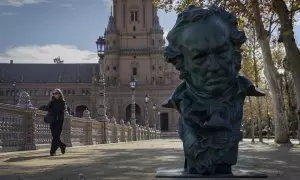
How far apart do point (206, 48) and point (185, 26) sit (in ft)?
1.48

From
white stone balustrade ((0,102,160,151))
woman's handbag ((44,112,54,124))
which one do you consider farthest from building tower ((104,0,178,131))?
woman's handbag ((44,112,54,124))

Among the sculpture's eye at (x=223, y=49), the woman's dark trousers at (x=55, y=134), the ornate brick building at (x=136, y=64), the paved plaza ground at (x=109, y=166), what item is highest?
the ornate brick building at (x=136, y=64)

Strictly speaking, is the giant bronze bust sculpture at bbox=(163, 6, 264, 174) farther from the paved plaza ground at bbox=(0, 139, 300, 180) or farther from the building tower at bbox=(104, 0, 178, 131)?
the building tower at bbox=(104, 0, 178, 131)

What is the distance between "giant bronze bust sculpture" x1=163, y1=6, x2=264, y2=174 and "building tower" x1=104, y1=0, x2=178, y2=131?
4480 inches

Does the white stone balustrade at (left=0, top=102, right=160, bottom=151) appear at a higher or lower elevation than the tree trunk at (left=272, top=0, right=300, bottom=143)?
lower

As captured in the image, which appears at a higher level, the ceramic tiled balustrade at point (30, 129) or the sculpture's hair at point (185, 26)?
the sculpture's hair at point (185, 26)

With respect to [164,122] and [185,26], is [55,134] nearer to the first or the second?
[185,26]

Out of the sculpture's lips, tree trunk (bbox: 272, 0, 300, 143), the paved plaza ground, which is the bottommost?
the paved plaza ground

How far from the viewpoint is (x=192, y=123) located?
220 inches

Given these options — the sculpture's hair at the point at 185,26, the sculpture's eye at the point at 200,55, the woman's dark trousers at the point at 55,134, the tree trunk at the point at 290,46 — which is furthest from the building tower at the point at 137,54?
the sculpture's eye at the point at 200,55

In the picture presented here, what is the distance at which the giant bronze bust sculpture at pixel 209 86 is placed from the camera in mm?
5523

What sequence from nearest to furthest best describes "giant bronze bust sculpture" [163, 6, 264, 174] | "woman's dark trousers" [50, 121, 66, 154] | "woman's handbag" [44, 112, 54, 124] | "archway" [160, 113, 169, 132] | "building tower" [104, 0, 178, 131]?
"giant bronze bust sculpture" [163, 6, 264, 174], "woman's handbag" [44, 112, 54, 124], "woman's dark trousers" [50, 121, 66, 154], "building tower" [104, 0, 178, 131], "archway" [160, 113, 169, 132]

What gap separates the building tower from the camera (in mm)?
120062

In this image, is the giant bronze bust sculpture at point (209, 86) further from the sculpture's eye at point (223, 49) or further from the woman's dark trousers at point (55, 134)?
the woman's dark trousers at point (55, 134)
